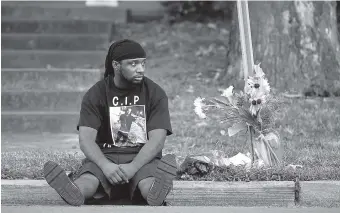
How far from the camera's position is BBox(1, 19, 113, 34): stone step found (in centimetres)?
1155

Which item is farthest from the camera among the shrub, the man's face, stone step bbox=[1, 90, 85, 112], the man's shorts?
the shrub

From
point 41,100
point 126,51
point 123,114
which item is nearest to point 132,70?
point 126,51

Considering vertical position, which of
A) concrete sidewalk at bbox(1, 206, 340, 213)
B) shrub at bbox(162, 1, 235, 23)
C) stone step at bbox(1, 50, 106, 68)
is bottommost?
concrete sidewalk at bbox(1, 206, 340, 213)

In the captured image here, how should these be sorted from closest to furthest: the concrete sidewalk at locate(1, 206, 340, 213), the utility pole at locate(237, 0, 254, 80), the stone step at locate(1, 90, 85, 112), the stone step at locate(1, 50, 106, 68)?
the concrete sidewalk at locate(1, 206, 340, 213)
the utility pole at locate(237, 0, 254, 80)
the stone step at locate(1, 90, 85, 112)
the stone step at locate(1, 50, 106, 68)

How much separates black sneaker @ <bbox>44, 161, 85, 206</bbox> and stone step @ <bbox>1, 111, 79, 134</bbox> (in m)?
3.21

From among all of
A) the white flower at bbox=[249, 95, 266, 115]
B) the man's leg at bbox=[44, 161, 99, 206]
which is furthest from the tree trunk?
the man's leg at bbox=[44, 161, 99, 206]

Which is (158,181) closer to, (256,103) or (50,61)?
(256,103)

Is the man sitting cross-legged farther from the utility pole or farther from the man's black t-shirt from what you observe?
the utility pole

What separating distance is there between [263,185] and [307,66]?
3879 millimetres

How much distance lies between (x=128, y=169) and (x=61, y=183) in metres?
0.49

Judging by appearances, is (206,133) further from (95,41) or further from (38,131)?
(95,41)

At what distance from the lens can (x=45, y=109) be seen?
379 inches

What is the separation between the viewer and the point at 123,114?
6.44m

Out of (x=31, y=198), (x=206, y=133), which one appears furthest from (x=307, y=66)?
(x=31, y=198)
